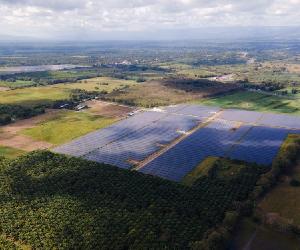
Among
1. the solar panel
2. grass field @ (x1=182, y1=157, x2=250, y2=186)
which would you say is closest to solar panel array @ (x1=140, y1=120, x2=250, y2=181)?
grass field @ (x1=182, y1=157, x2=250, y2=186)

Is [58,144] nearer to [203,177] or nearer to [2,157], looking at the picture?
[2,157]

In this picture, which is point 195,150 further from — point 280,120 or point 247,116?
point 280,120

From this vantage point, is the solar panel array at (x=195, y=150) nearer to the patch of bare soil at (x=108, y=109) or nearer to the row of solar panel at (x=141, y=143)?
the row of solar panel at (x=141, y=143)

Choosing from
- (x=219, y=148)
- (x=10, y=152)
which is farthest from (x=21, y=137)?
(x=219, y=148)

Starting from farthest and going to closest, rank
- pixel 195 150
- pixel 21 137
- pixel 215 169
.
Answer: pixel 21 137
pixel 195 150
pixel 215 169

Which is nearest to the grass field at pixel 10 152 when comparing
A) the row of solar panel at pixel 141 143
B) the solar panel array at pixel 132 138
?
the solar panel array at pixel 132 138

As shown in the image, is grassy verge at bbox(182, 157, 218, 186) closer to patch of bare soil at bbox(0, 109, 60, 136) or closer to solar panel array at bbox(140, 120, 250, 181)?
solar panel array at bbox(140, 120, 250, 181)
